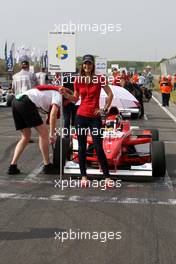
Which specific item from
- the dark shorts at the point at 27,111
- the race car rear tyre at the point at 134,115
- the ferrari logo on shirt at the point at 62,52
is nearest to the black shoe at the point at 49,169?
the dark shorts at the point at 27,111

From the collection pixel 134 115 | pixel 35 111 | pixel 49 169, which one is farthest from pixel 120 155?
pixel 134 115

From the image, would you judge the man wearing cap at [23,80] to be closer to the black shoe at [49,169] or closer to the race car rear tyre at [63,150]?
the race car rear tyre at [63,150]

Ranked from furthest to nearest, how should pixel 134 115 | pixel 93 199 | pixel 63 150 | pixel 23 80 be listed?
pixel 134 115, pixel 23 80, pixel 63 150, pixel 93 199

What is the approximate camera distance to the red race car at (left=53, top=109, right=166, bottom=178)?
7.50 m

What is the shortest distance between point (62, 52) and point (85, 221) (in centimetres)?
261

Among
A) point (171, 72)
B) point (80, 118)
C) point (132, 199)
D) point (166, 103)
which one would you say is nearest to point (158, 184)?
point (132, 199)

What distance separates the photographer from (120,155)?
7812 mm

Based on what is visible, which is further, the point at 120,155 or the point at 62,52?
the point at 120,155

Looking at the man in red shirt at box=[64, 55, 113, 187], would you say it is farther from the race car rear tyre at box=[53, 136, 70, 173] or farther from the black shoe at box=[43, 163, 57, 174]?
the black shoe at box=[43, 163, 57, 174]

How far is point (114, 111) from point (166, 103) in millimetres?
17294

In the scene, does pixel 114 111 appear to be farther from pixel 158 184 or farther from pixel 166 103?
pixel 166 103

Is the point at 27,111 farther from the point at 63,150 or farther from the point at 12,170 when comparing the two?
the point at 12,170

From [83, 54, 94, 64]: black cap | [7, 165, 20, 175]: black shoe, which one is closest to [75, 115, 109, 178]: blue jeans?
[83, 54, 94, 64]: black cap

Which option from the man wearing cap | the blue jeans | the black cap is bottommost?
the blue jeans
